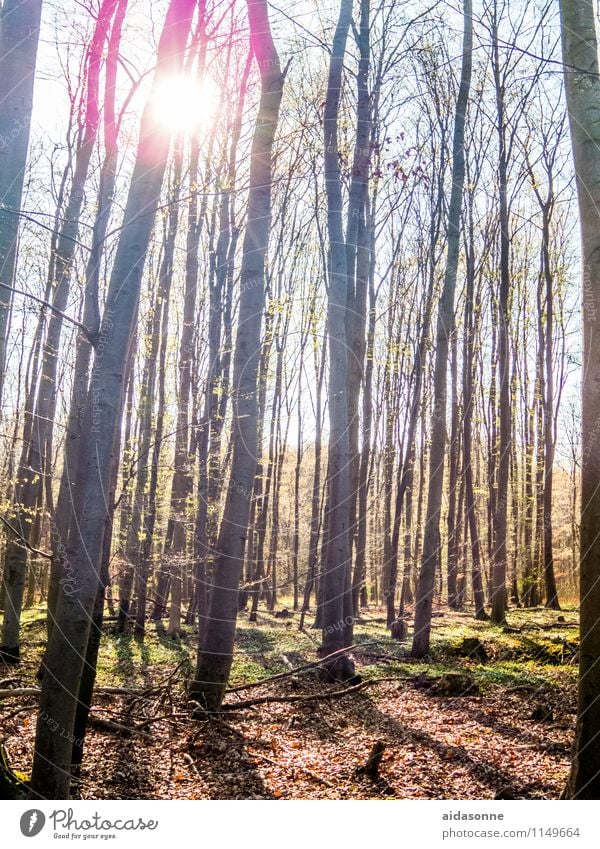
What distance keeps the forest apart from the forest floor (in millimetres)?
33

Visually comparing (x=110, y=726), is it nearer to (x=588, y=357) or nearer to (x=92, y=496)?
(x=92, y=496)

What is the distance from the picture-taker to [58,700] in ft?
9.88

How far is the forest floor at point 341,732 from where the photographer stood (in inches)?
153

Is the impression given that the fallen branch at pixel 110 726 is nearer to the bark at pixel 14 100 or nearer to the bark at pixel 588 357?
the bark at pixel 14 100

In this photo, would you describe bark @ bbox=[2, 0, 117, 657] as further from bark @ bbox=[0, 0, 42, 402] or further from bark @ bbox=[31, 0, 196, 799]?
bark @ bbox=[31, 0, 196, 799]

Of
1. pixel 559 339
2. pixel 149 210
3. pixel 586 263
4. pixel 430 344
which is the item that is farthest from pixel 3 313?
pixel 559 339

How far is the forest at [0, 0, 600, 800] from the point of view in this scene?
11.8ft

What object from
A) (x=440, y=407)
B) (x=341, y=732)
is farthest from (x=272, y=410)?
(x=341, y=732)

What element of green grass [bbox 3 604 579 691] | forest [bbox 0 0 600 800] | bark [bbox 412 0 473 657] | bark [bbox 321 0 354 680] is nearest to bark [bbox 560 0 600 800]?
forest [bbox 0 0 600 800]
